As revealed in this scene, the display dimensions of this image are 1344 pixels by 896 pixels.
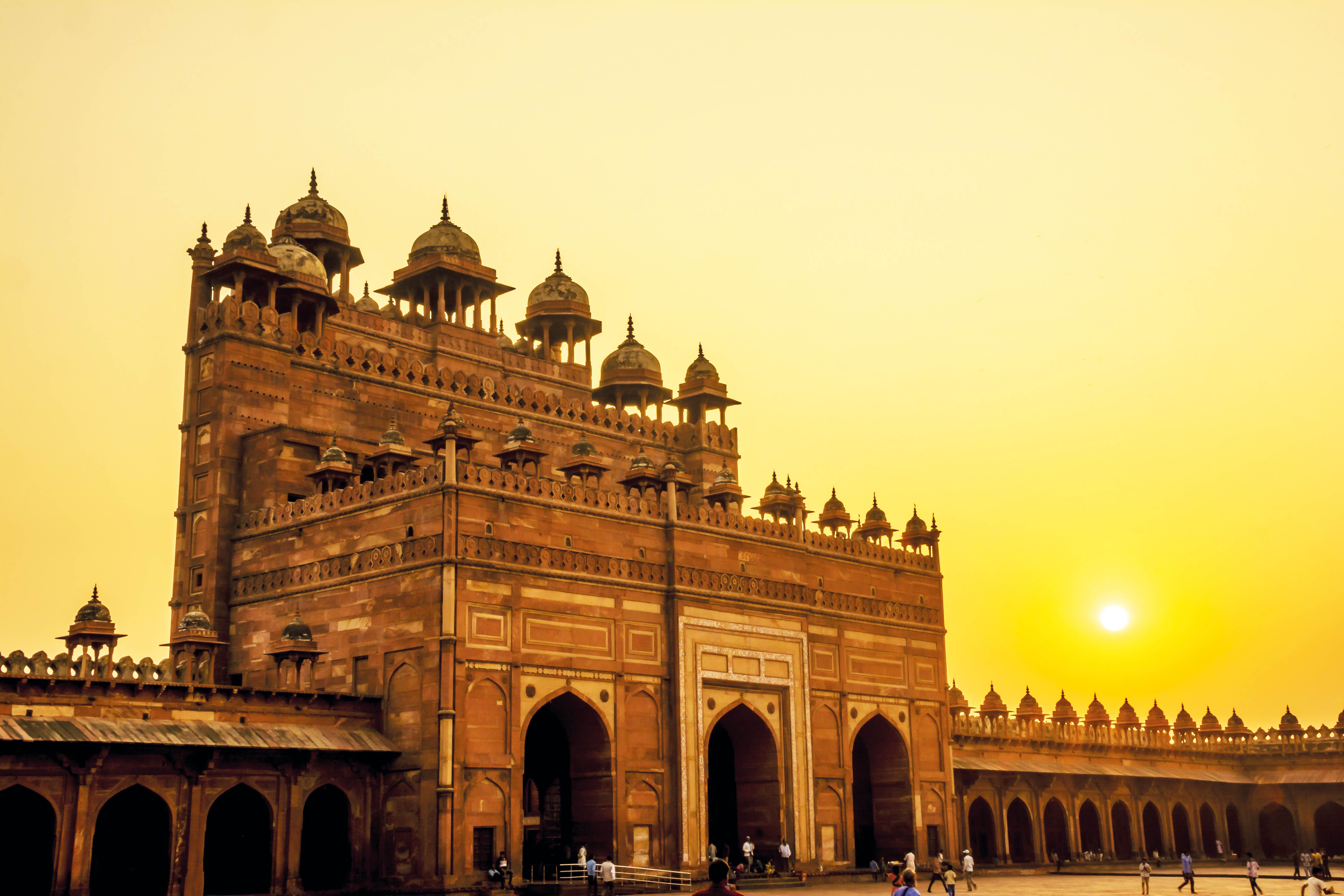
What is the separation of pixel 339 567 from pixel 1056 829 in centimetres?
2671

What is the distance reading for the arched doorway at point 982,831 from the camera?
140 feet

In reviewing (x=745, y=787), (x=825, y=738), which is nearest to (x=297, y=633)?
(x=745, y=787)

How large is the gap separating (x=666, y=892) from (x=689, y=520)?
26.7 feet

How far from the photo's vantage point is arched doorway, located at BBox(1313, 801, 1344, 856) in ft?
164

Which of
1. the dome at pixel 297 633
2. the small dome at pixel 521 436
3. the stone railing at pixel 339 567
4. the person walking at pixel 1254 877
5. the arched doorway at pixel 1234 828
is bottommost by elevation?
the person walking at pixel 1254 877

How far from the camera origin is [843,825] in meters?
34.7

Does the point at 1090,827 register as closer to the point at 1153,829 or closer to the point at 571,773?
the point at 1153,829

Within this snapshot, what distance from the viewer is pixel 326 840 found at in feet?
90.9

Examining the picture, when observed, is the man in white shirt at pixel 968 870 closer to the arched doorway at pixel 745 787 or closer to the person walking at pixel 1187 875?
the arched doorway at pixel 745 787

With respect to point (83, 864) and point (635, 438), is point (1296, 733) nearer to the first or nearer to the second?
point (635, 438)

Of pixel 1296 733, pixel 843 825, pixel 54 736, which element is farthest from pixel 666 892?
pixel 1296 733

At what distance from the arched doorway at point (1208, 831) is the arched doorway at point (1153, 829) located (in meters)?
2.16

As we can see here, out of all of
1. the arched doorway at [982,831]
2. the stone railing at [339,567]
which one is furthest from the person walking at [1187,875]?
the stone railing at [339,567]

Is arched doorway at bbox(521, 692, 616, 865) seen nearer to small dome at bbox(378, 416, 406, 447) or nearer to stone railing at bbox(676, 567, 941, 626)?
stone railing at bbox(676, 567, 941, 626)
